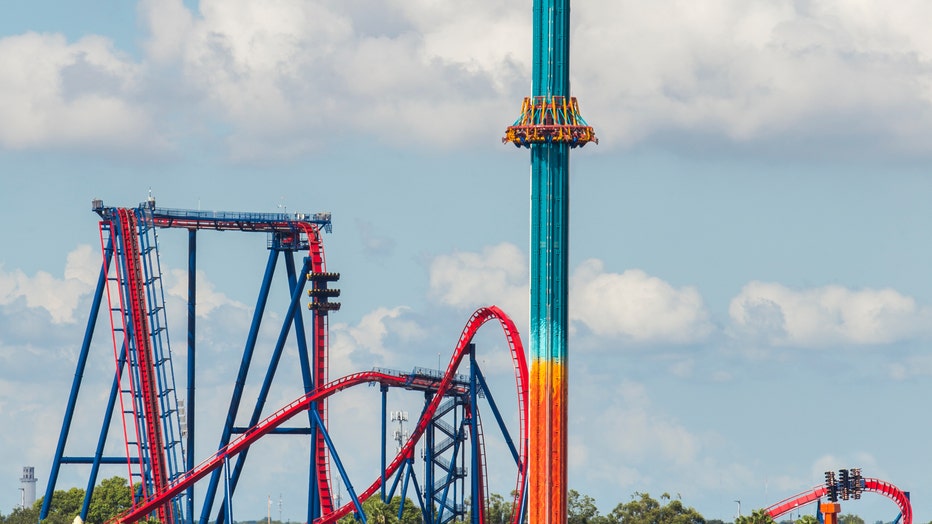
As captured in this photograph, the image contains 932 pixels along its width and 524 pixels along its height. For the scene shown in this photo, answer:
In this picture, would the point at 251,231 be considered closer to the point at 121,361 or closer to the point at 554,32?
the point at 121,361

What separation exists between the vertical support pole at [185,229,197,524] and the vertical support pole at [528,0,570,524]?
2524 centimetres

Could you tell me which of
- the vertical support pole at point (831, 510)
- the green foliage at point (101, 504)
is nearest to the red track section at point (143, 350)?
the vertical support pole at point (831, 510)

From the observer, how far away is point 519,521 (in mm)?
112938

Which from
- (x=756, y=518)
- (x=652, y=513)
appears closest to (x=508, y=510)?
(x=652, y=513)

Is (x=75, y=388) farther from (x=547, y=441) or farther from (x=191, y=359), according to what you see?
(x=547, y=441)

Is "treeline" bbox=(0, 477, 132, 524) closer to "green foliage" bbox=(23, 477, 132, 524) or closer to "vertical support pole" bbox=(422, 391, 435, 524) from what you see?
"green foliage" bbox=(23, 477, 132, 524)

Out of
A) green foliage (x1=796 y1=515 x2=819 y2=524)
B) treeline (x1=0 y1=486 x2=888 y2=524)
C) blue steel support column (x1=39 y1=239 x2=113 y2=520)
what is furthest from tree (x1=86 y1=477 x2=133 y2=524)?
green foliage (x1=796 y1=515 x2=819 y2=524)

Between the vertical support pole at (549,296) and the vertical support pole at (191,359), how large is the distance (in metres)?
25.2

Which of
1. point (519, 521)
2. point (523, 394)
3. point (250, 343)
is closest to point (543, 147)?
point (523, 394)

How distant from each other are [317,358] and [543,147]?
75.7ft

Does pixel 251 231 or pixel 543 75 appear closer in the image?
pixel 543 75

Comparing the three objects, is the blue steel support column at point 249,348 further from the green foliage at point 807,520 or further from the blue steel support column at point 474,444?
the green foliage at point 807,520

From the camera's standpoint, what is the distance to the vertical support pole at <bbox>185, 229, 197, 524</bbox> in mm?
124312

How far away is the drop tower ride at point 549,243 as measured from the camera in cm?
10500
